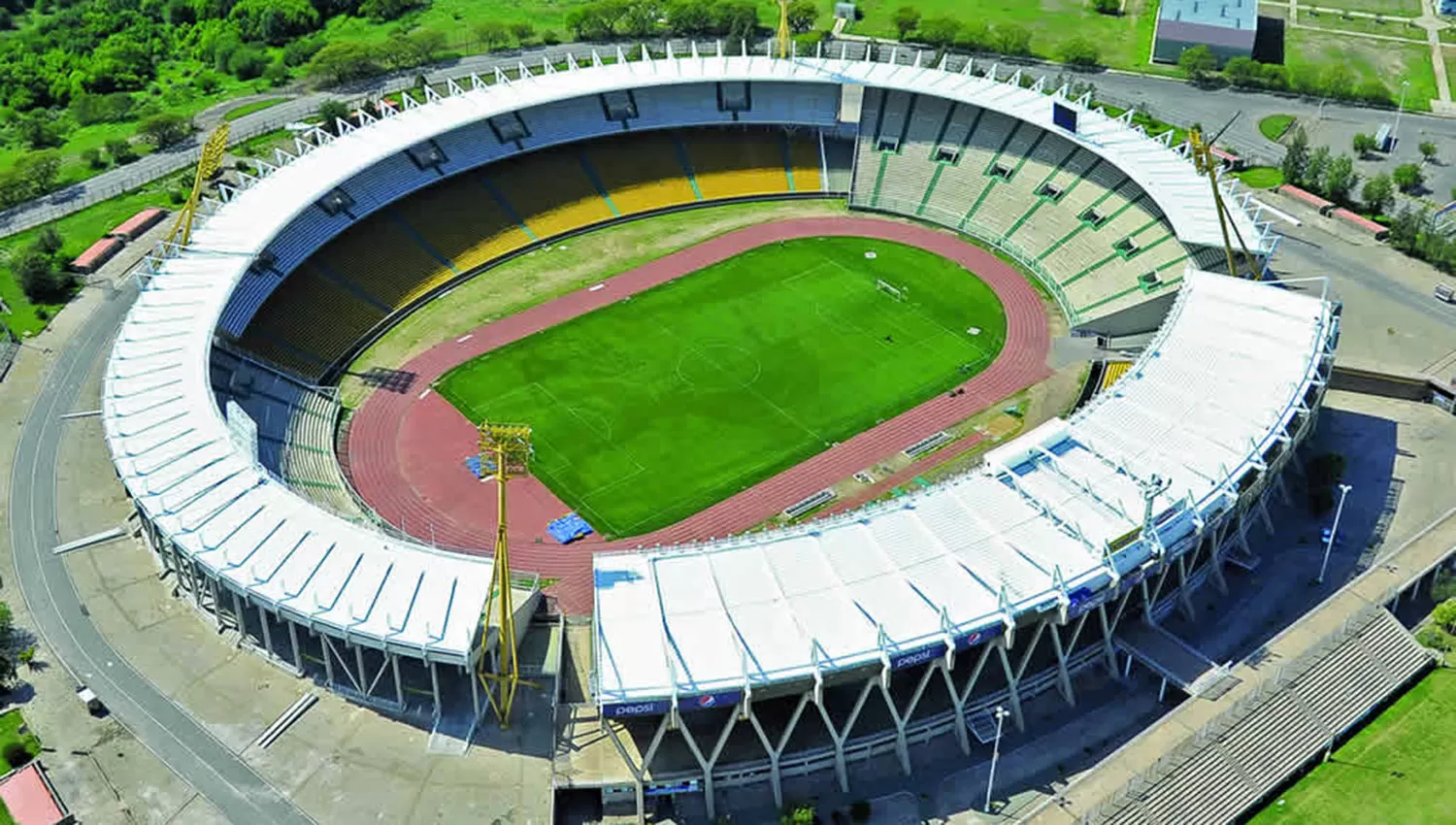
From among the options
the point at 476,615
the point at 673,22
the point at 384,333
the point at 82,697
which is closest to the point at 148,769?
the point at 82,697

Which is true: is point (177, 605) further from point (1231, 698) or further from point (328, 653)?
point (1231, 698)

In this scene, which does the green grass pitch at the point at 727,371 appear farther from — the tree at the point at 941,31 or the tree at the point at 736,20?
the tree at the point at 736,20

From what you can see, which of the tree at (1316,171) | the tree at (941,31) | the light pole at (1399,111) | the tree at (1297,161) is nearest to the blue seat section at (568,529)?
the tree at (1297,161)

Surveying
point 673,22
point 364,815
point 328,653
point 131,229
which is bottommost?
point 364,815

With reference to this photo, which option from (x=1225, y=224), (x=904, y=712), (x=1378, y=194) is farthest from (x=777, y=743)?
(x=1378, y=194)

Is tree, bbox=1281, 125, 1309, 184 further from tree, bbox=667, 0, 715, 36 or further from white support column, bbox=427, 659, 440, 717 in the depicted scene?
white support column, bbox=427, 659, 440, 717

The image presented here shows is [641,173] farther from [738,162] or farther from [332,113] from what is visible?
[332,113]
